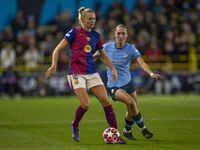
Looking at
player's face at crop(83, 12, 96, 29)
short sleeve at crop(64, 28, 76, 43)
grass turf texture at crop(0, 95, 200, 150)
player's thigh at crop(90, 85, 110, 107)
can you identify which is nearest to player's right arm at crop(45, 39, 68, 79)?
short sleeve at crop(64, 28, 76, 43)

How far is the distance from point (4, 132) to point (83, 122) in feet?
8.01

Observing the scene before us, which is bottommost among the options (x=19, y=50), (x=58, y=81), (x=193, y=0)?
(x=58, y=81)

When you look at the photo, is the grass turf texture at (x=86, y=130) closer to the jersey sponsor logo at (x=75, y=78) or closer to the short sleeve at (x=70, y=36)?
the jersey sponsor logo at (x=75, y=78)

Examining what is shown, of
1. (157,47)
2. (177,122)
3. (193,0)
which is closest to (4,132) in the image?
(177,122)

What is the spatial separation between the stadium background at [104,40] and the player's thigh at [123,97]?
42.3 feet

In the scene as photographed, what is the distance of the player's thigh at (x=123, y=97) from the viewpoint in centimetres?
828

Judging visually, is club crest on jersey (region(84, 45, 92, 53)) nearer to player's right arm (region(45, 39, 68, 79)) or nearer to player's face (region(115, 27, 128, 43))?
player's right arm (region(45, 39, 68, 79))

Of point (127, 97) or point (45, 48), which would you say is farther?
point (45, 48)

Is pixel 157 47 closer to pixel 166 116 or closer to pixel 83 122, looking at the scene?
pixel 166 116

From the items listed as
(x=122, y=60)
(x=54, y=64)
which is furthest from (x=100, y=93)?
(x=122, y=60)

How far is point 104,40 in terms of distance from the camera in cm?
2177

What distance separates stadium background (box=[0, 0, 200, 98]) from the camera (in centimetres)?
2195

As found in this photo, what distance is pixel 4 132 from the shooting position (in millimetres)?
9469

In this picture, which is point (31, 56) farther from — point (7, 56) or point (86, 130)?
point (86, 130)
